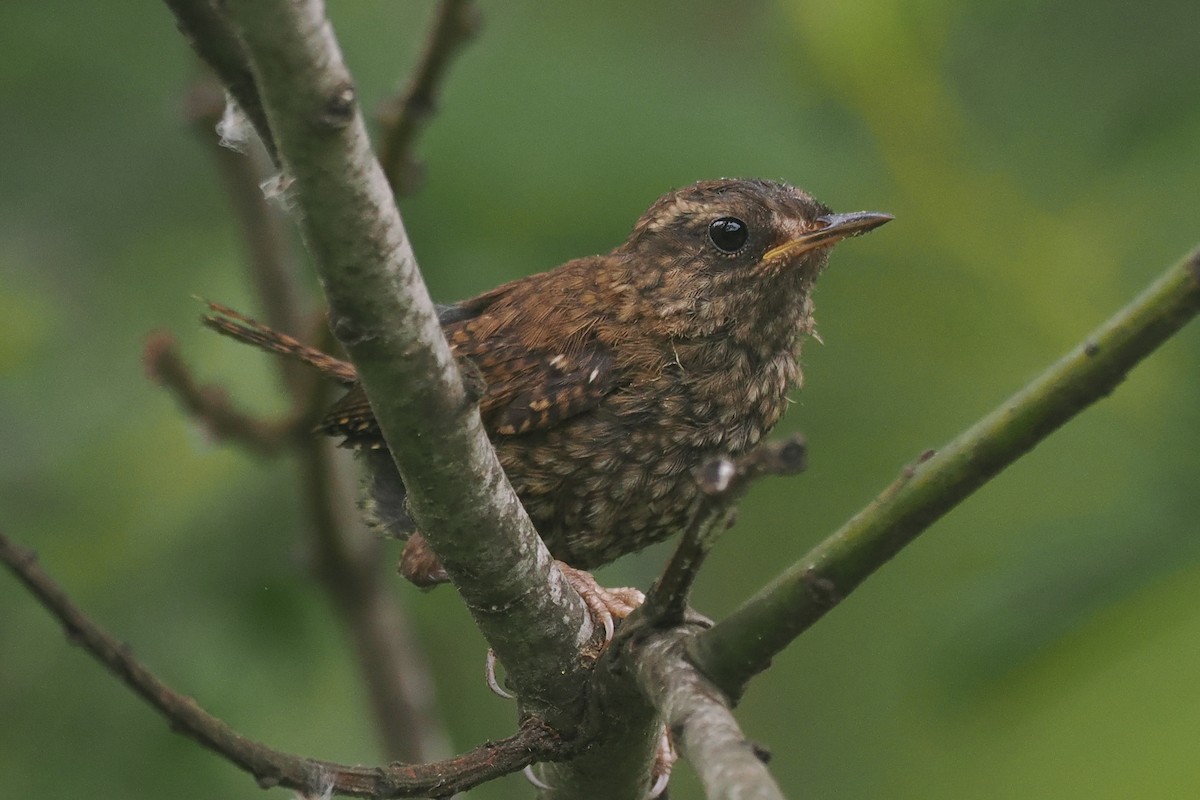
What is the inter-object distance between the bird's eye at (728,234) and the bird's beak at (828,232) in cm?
9

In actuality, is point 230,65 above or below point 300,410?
below

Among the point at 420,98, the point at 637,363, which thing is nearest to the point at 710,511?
the point at 637,363

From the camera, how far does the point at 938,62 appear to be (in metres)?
4.14

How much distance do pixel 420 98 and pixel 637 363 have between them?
94 cm

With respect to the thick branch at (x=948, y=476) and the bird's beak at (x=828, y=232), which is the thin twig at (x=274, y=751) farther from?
the bird's beak at (x=828, y=232)

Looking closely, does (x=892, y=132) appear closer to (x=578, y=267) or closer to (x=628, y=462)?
(x=578, y=267)

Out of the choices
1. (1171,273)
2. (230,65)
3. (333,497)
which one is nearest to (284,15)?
(230,65)

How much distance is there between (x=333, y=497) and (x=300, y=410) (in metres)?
0.41

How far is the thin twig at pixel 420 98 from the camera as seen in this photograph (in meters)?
3.62

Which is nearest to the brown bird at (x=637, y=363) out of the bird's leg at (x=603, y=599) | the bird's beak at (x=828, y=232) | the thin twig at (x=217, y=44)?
the bird's beak at (x=828, y=232)

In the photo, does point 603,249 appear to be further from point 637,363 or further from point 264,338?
point 264,338

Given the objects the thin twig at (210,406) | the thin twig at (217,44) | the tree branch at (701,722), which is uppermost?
the thin twig at (210,406)

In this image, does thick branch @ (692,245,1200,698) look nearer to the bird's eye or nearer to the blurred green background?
the blurred green background

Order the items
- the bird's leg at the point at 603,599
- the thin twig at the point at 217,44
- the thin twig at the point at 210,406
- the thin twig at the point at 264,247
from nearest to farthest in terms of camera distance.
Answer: the thin twig at the point at 217,44
the bird's leg at the point at 603,599
the thin twig at the point at 210,406
the thin twig at the point at 264,247
